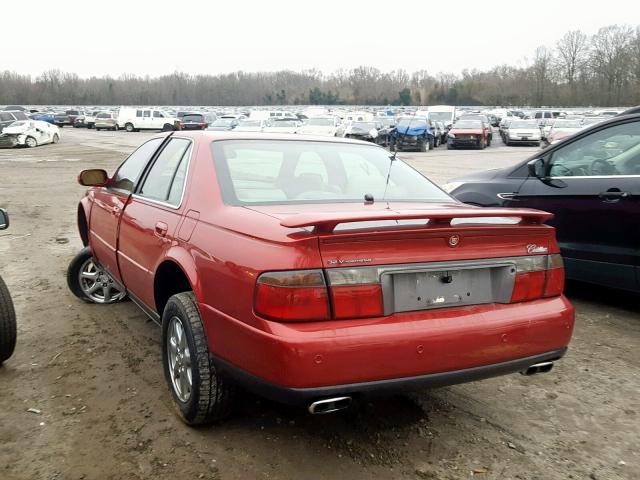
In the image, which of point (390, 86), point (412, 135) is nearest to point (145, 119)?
point (412, 135)

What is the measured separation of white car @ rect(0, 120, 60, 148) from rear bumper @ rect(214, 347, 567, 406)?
30696 millimetres

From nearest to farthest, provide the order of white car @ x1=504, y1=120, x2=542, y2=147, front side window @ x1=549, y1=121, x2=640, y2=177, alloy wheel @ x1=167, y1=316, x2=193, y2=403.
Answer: alloy wheel @ x1=167, y1=316, x2=193, y2=403, front side window @ x1=549, y1=121, x2=640, y2=177, white car @ x1=504, y1=120, x2=542, y2=147

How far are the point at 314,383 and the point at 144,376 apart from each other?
5.74ft

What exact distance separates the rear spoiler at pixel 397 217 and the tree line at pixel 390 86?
84614 millimetres

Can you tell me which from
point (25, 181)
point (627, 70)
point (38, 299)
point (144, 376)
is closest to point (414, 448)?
point (144, 376)

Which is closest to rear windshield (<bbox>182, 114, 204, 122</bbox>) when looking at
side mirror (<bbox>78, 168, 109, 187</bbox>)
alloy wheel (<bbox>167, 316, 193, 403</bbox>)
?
side mirror (<bbox>78, 168, 109, 187</bbox>)

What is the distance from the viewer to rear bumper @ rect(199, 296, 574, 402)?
7.91ft

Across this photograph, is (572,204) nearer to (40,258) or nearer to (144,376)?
(144,376)

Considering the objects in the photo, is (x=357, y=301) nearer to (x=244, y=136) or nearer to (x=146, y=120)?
(x=244, y=136)

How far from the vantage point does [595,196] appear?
16.3 feet

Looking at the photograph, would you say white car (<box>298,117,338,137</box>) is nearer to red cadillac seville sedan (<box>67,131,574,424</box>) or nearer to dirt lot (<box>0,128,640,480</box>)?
dirt lot (<box>0,128,640,480</box>)

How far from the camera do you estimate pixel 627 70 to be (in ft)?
280

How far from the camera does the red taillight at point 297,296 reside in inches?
96.3

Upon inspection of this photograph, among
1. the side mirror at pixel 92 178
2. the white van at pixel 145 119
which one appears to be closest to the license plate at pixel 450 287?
the side mirror at pixel 92 178
